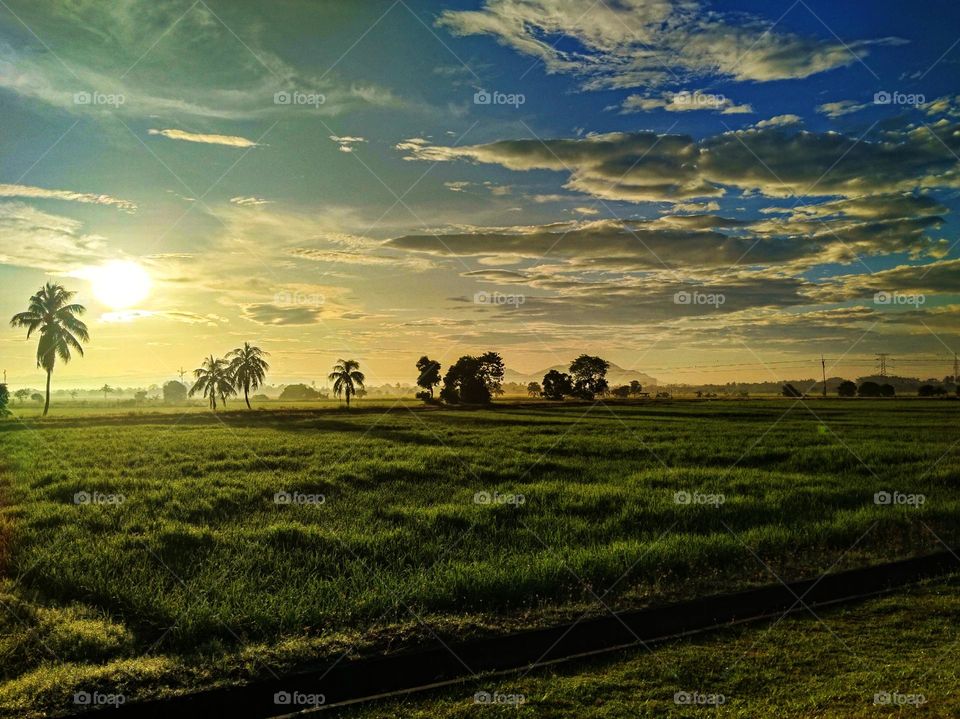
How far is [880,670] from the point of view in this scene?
257 inches

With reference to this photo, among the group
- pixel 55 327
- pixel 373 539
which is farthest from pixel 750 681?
pixel 55 327

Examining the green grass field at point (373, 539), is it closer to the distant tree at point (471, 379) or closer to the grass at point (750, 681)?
the grass at point (750, 681)

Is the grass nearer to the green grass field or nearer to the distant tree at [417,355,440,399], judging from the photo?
the green grass field

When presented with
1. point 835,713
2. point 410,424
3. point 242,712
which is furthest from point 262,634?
point 410,424

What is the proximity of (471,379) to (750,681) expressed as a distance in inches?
2055

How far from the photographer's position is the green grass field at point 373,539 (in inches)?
284

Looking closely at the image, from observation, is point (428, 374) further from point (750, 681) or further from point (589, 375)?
point (750, 681)

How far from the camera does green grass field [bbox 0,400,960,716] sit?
7.21 meters

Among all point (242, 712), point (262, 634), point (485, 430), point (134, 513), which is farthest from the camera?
point (485, 430)

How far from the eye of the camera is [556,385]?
212ft

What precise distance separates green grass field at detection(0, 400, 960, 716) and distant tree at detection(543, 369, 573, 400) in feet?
120

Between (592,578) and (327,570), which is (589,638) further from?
(327,570)

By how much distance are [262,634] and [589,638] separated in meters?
3.72

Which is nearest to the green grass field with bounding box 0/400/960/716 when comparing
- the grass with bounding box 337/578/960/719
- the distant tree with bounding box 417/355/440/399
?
the grass with bounding box 337/578/960/719
